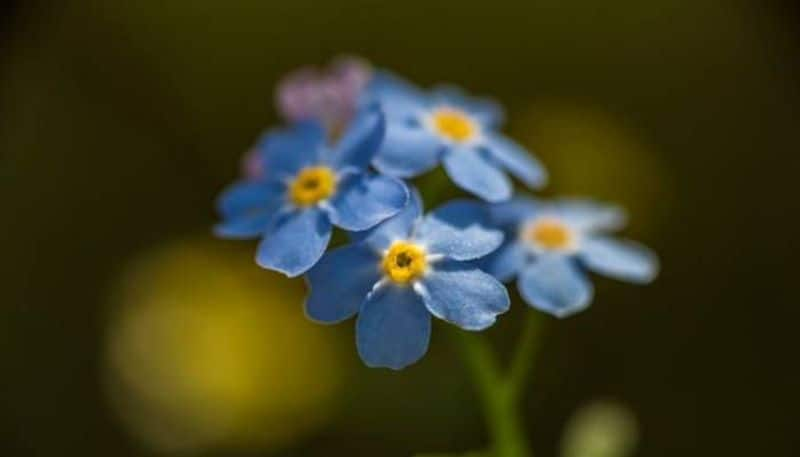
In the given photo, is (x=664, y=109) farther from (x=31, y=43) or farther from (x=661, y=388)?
(x=31, y=43)

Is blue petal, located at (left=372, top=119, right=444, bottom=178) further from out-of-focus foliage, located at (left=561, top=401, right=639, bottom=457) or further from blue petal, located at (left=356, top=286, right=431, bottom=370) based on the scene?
out-of-focus foliage, located at (left=561, top=401, right=639, bottom=457)

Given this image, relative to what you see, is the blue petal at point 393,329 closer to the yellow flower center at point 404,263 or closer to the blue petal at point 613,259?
the yellow flower center at point 404,263

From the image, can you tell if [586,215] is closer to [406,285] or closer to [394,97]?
[394,97]

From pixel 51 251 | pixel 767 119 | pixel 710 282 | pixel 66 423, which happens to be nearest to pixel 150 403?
pixel 66 423

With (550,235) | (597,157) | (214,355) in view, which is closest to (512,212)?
(550,235)

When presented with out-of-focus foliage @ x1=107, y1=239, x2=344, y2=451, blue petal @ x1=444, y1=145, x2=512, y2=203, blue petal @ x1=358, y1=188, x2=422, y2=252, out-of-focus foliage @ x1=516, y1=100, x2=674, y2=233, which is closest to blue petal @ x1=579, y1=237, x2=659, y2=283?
blue petal @ x1=444, y1=145, x2=512, y2=203

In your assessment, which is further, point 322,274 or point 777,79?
point 777,79
